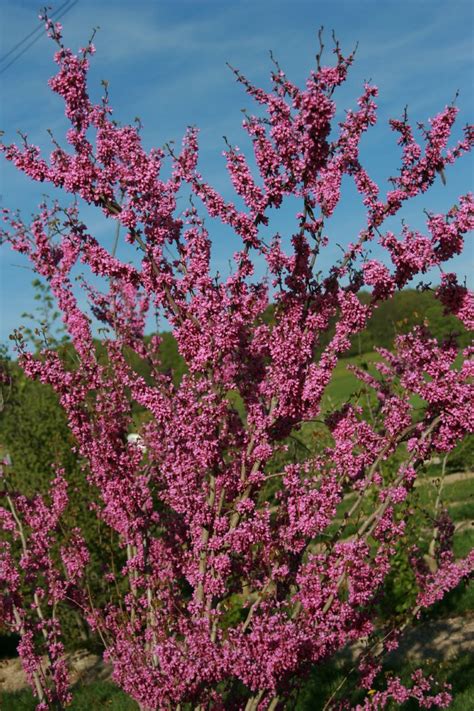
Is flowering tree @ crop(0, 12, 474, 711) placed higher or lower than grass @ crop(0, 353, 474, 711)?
higher

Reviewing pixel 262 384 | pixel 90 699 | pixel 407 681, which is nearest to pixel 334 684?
pixel 407 681

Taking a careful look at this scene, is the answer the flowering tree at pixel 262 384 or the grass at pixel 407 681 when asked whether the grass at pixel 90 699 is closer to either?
the grass at pixel 407 681

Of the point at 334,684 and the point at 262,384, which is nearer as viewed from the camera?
the point at 262,384

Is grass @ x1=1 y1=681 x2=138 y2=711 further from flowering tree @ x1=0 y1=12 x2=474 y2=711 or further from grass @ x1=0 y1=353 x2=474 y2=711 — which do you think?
flowering tree @ x1=0 y1=12 x2=474 y2=711

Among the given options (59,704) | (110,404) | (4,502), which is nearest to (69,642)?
(4,502)

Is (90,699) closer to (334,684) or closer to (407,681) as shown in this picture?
(334,684)

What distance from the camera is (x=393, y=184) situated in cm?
445

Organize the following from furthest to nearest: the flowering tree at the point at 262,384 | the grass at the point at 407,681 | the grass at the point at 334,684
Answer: the grass at the point at 334,684 < the grass at the point at 407,681 < the flowering tree at the point at 262,384

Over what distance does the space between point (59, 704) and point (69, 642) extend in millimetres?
6189

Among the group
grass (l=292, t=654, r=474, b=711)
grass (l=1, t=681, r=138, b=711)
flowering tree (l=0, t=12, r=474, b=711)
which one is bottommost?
grass (l=292, t=654, r=474, b=711)

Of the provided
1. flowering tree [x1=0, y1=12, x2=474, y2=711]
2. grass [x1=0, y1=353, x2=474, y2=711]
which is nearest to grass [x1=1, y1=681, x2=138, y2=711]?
grass [x1=0, y1=353, x2=474, y2=711]

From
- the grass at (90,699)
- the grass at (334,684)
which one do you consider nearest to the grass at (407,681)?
the grass at (334,684)

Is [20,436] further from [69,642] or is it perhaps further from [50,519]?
[50,519]

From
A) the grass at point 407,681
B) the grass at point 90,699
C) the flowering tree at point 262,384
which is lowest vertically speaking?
the grass at point 407,681
